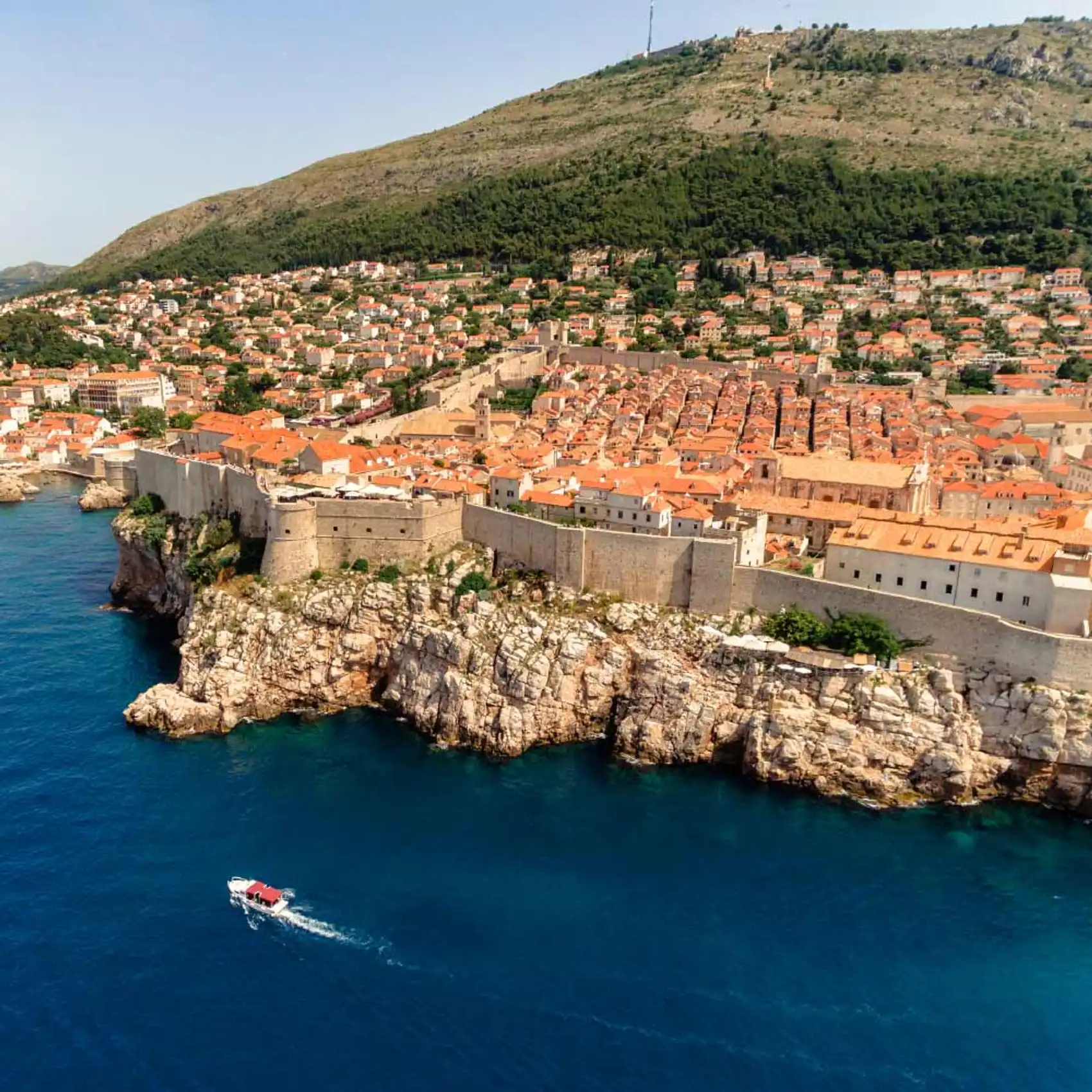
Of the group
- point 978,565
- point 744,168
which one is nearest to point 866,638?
point 978,565

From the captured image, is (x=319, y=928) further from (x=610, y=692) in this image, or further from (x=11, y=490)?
(x=11, y=490)

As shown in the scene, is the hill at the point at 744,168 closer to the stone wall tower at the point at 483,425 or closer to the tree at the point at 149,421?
the tree at the point at 149,421

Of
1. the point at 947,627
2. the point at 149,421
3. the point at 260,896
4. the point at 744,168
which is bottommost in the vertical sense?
the point at 260,896

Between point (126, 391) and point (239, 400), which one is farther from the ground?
point (126, 391)

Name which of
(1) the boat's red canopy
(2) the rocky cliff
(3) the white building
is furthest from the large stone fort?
(1) the boat's red canopy

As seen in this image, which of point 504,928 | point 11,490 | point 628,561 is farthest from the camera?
point 11,490

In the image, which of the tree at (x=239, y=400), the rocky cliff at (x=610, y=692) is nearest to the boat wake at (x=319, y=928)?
the rocky cliff at (x=610, y=692)

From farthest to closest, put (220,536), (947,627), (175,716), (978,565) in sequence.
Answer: (220,536) < (175,716) < (978,565) < (947,627)
